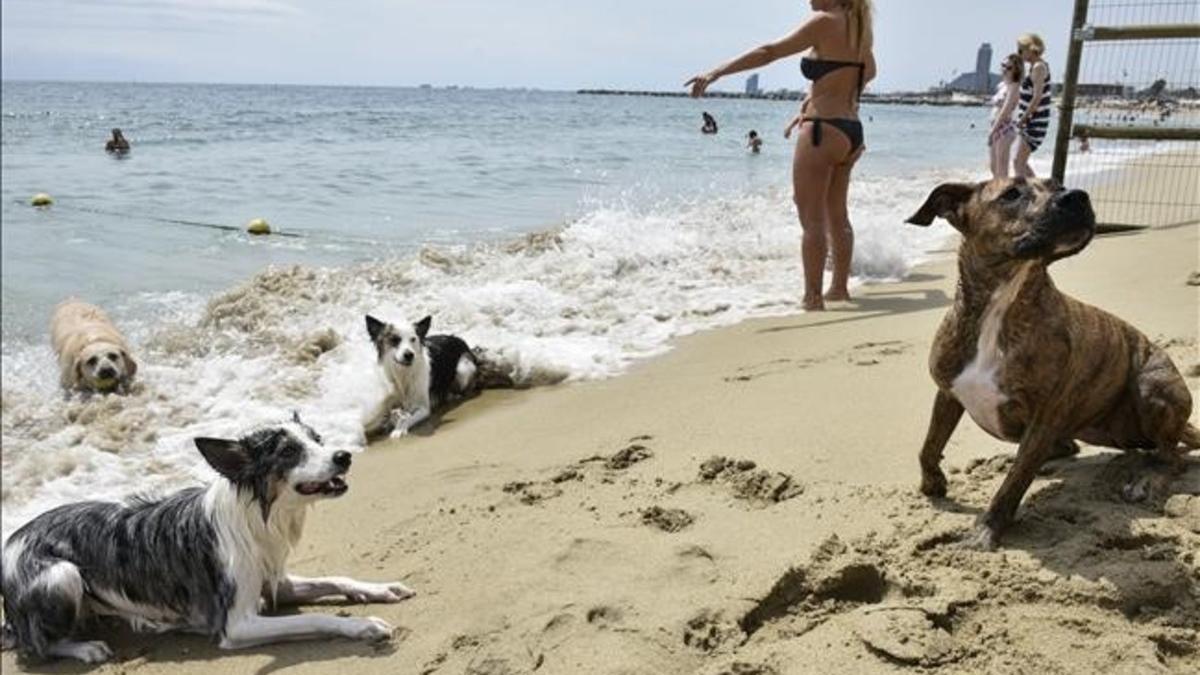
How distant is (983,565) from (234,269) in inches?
383

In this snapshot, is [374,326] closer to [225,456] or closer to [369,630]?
[225,456]

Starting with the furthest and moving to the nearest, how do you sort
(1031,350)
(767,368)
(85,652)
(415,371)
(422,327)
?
(422,327)
(415,371)
(767,368)
(85,652)
(1031,350)

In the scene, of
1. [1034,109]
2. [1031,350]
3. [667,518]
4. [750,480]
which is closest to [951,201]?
[1031,350]

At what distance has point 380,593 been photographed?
12.0ft

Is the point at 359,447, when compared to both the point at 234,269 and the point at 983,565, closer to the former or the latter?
the point at 983,565

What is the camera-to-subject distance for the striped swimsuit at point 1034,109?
11688 millimetres

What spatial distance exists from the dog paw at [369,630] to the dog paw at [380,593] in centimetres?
26

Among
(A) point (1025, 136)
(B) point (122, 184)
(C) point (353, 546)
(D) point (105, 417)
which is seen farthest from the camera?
(B) point (122, 184)

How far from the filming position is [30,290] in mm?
6871

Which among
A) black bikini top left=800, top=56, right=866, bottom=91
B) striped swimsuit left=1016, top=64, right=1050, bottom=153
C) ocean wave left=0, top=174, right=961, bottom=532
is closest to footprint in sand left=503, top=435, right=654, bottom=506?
ocean wave left=0, top=174, right=961, bottom=532

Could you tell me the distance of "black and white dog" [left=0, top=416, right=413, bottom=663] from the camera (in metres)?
3.48

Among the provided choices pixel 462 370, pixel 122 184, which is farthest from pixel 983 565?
pixel 122 184

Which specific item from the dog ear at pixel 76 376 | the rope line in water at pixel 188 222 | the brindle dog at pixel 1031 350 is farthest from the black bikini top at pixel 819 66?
the rope line in water at pixel 188 222

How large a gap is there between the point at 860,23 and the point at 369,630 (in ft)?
19.8
